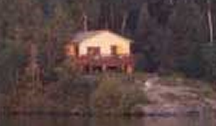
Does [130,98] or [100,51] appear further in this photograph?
[100,51]

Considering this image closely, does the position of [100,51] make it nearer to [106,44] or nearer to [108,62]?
[106,44]

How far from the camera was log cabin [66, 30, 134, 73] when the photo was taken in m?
71.1

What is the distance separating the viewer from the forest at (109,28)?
66.2 metres

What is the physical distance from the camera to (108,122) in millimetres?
53750

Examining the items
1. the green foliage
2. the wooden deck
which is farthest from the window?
the green foliage

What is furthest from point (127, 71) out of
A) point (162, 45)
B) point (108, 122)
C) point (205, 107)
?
point (108, 122)

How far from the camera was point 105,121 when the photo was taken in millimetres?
54781

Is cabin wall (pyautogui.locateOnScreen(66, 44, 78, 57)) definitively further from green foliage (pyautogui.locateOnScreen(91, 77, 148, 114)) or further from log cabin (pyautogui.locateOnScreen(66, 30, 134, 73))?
green foliage (pyautogui.locateOnScreen(91, 77, 148, 114))

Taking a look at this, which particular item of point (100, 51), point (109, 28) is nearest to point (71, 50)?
point (100, 51)

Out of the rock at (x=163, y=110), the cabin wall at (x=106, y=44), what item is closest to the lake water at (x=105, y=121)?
the rock at (x=163, y=110)

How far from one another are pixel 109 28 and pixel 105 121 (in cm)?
3044

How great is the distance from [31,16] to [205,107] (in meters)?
14.8

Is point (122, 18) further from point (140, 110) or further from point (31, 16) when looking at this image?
point (140, 110)

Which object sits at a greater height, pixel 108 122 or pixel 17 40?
pixel 17 40
